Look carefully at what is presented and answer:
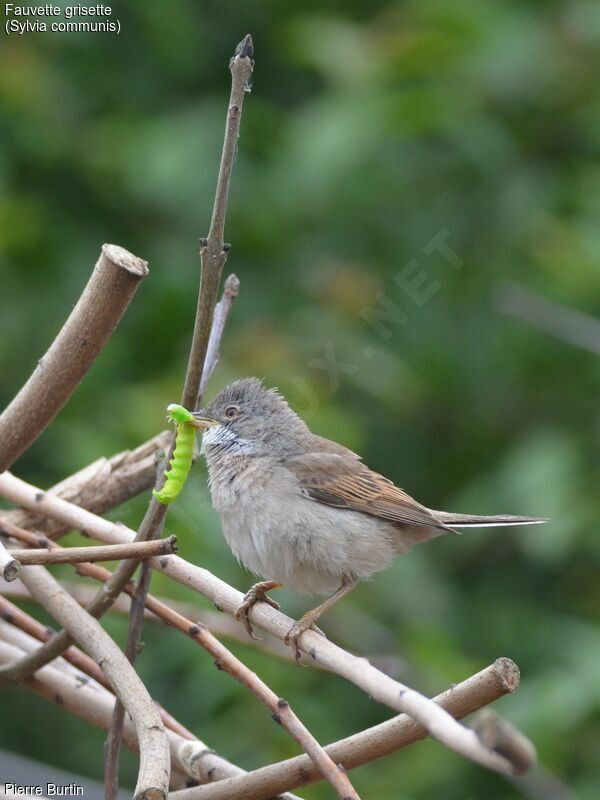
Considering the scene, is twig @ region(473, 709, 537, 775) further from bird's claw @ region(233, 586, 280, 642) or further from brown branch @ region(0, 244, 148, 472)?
brown branch @ region(0, 244, 148, 472)

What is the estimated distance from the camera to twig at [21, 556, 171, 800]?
196cm

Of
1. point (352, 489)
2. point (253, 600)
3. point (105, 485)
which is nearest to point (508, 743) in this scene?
point (253, 600)

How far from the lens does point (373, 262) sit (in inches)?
262

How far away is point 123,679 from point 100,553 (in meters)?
0.35

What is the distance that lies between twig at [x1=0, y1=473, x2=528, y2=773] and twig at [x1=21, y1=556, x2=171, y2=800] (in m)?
0.18

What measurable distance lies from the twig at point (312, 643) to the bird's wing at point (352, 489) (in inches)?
41.5

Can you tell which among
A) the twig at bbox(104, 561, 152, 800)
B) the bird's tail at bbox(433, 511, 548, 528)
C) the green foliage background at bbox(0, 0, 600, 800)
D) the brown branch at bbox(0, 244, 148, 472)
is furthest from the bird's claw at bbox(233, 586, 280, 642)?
the green foliage background at bbox(0, 0, 600, 800)

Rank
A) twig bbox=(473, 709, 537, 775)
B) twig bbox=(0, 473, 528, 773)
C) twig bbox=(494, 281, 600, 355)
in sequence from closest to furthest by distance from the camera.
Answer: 1. twig bbox=(473, 709, 537, 775)
2. twig bbox=(0, 473, 528, 773)
3. twig bbox=(494, 281, 600, 355)

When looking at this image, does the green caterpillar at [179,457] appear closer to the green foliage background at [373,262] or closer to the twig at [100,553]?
the twig at [100,553]

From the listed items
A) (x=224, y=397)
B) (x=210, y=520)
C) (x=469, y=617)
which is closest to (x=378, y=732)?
(x=224, y=397)

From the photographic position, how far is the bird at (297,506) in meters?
3.46

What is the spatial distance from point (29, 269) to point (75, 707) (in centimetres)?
439

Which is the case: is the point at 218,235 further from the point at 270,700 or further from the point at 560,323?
the point at 560,323

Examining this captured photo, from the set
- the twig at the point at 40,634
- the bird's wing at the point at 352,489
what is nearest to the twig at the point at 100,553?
the twig at the point at 40,634
